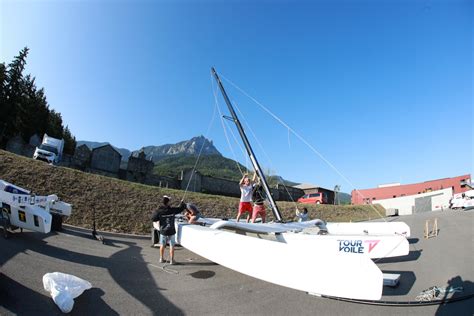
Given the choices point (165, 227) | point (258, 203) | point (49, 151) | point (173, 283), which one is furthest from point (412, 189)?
point (173, 283)

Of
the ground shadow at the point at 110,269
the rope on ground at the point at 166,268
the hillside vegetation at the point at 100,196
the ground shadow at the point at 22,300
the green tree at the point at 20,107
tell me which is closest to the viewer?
the ground shadow at the point at 22,300

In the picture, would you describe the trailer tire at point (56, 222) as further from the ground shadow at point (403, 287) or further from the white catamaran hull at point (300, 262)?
the ground shadow at point (403, 287)

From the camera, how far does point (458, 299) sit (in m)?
4.08

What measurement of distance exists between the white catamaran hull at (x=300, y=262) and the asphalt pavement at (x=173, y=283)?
10 centimetres

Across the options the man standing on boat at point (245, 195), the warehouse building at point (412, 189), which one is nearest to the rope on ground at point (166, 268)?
the man standing on boat at point (245, 195)

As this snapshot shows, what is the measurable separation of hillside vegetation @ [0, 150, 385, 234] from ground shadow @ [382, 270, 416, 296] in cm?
836

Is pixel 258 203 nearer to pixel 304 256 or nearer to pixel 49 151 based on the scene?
pixel 304 256

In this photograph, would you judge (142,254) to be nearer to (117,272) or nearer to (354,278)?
(117,272)

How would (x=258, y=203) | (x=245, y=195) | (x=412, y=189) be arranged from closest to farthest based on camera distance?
(x=245, y=195) < (x=258, y=203) < (x=412, y=189)

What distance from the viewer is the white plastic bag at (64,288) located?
3.60 metres

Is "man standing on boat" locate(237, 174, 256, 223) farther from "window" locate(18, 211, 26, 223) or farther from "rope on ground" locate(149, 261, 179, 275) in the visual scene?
"window" locate(18, 211, 26, 223)

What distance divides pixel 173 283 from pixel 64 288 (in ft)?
5.66

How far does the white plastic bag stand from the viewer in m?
3.60

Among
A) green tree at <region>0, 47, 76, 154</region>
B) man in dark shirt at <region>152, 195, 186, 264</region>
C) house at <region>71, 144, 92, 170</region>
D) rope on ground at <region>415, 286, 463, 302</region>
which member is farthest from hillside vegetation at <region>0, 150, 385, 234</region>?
green tree at <region>0, 47, 76, 154</region>
